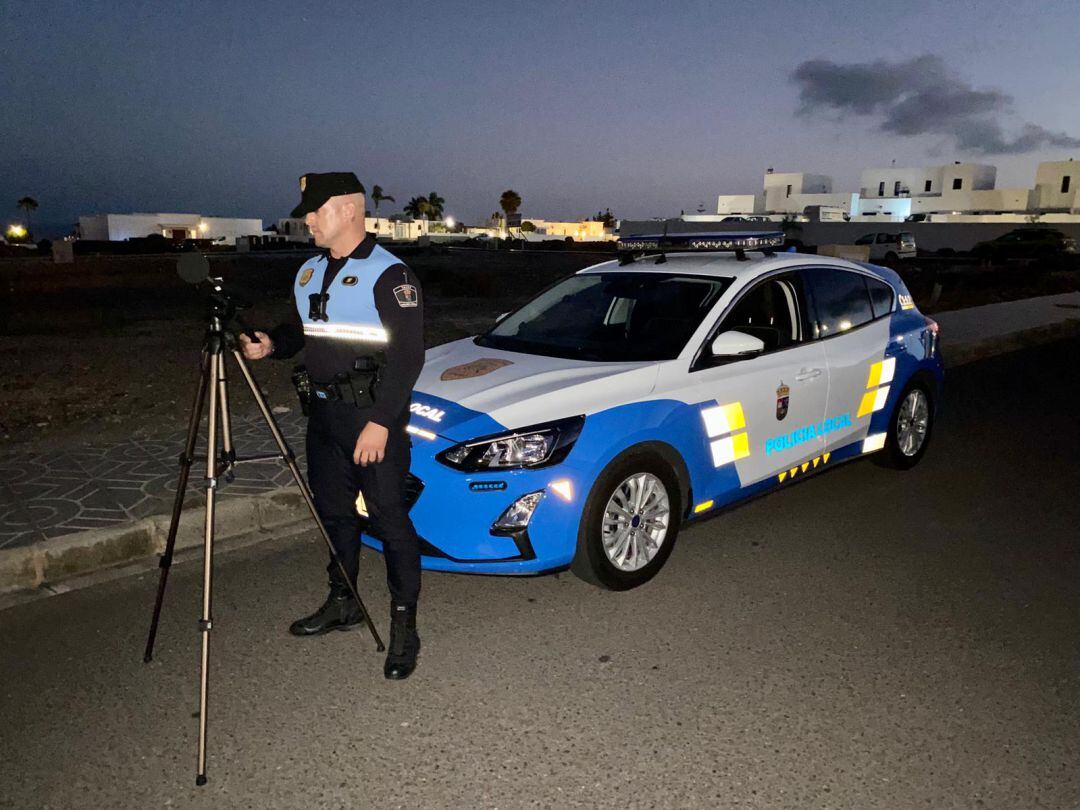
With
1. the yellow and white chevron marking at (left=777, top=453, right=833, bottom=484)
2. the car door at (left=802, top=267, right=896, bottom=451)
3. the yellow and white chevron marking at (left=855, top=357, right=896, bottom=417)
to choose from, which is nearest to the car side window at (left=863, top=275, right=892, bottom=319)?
the car door at (left=802, top=267, right=896, bottom=451)

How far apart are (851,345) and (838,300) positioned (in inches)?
12.0

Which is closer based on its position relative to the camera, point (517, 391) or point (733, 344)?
point (517, 391)

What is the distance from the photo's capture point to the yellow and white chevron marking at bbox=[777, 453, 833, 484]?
16.1 ft

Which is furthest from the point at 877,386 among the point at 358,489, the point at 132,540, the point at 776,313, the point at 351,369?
the point at 132,540

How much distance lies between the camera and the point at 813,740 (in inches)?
115

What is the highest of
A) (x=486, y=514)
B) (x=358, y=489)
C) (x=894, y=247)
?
(x=894, y=247)

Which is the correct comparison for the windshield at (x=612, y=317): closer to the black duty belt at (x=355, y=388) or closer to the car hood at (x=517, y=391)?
the car hood at (x=517, y=391)

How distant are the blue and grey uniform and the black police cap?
0.21 m

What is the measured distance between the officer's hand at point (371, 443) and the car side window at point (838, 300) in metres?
3.10

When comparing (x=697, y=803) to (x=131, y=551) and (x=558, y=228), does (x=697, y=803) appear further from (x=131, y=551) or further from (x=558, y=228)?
(x=558, y=228)

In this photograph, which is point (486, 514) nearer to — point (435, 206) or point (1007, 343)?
point (1007, 343)

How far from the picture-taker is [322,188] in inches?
126

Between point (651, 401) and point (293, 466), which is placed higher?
point (651, 401)

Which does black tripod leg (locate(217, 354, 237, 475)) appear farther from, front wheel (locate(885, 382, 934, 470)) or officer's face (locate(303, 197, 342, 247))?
front wheel (locate(885, 382, 934, 470))
